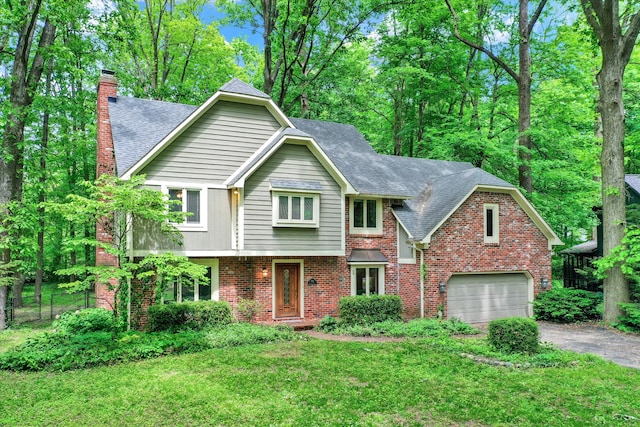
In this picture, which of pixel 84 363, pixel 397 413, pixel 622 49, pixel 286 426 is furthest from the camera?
pixel 622 49

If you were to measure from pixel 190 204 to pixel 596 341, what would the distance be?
40.8ft

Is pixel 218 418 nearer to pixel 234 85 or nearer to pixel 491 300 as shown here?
pixel 234 85

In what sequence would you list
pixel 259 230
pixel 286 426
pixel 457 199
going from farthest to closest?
pixel 457 199
pixel 259 230
pixel 286 426

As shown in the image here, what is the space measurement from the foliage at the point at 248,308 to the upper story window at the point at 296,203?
2.52 m

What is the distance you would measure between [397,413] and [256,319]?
7706mm

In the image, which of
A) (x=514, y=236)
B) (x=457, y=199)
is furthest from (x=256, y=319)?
(x=514, y=236)

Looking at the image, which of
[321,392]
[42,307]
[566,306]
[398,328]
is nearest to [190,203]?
[398,328]

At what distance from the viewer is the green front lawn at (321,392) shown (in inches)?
249

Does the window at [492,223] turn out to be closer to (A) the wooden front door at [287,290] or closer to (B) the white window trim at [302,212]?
(B) the white window trim at [302,212]

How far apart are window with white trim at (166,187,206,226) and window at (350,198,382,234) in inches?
207

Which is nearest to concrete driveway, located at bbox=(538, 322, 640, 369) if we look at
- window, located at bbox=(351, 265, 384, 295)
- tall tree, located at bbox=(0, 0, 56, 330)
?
window, located at bbox=(351, 265, 384, 295)

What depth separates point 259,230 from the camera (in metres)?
13.2

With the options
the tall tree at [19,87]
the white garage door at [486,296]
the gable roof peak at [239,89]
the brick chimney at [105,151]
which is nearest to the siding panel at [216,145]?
the gable roof peak at [239,89]

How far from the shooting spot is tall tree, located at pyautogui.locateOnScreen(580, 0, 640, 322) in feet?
46.7
